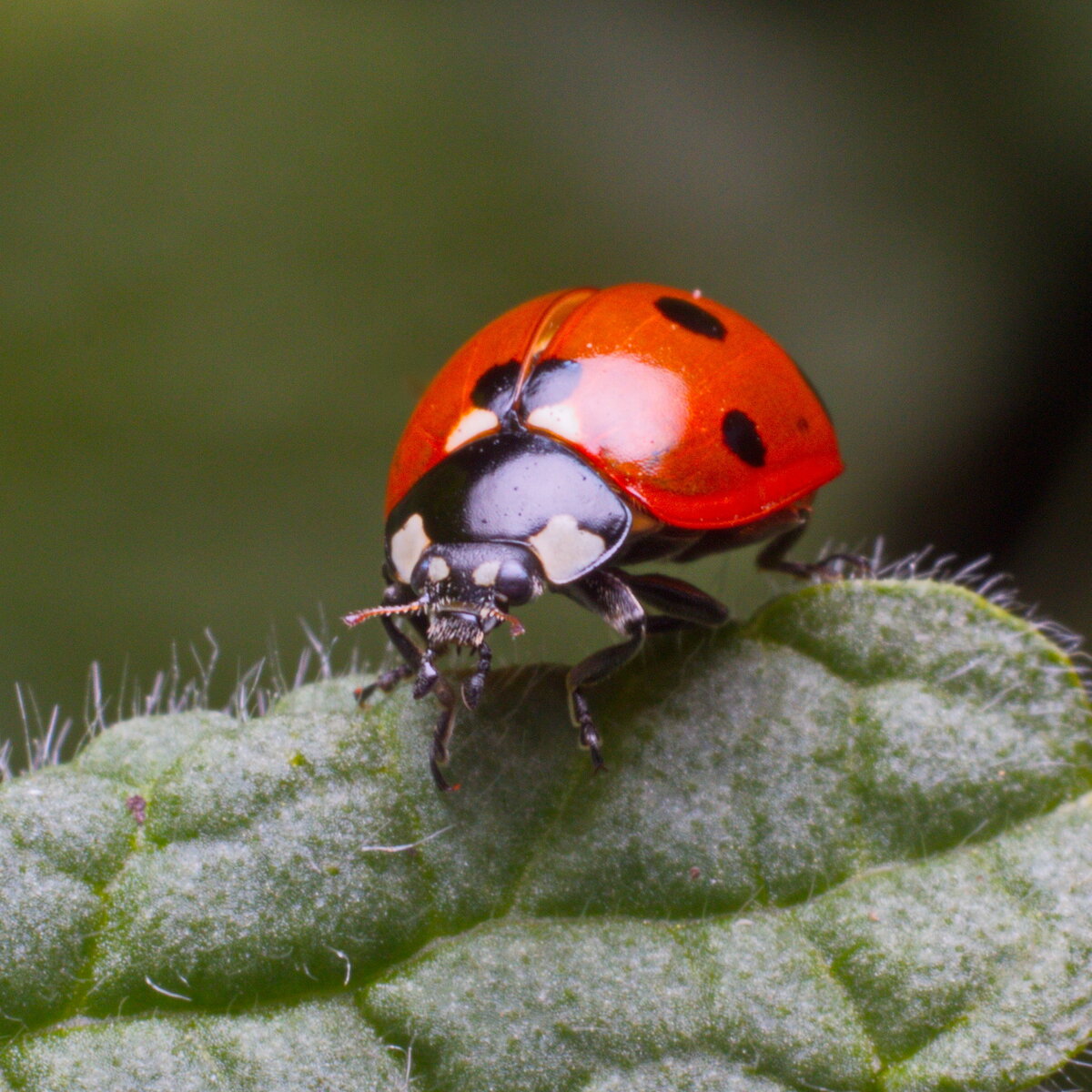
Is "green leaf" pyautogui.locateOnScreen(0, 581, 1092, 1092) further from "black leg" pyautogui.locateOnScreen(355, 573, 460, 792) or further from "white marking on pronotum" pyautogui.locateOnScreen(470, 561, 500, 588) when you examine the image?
"white marking on pronotum" pyautogui.locateOnScreen(470, 561, 500, 588)

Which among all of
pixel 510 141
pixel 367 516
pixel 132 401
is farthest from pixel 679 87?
pixel 132 401

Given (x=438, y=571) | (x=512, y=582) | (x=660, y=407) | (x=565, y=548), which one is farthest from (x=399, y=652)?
(x=660, y=407)

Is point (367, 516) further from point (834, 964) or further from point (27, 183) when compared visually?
point (834, 964)

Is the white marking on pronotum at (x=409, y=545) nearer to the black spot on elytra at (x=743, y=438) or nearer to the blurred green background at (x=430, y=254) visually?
the black spot on elytra at (x=743, y=438)

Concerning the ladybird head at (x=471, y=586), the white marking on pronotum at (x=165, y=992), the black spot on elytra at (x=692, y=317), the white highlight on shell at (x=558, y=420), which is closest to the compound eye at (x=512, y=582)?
the ladybird head at (x=471, y=586)

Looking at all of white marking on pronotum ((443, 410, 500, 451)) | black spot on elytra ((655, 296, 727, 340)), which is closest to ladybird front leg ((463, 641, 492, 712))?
white marking on pronotum ((443, 410, 500, 451))

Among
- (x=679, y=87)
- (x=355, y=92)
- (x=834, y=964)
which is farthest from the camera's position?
(x=679, y=87)

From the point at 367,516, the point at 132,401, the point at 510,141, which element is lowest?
the point at 367,516
